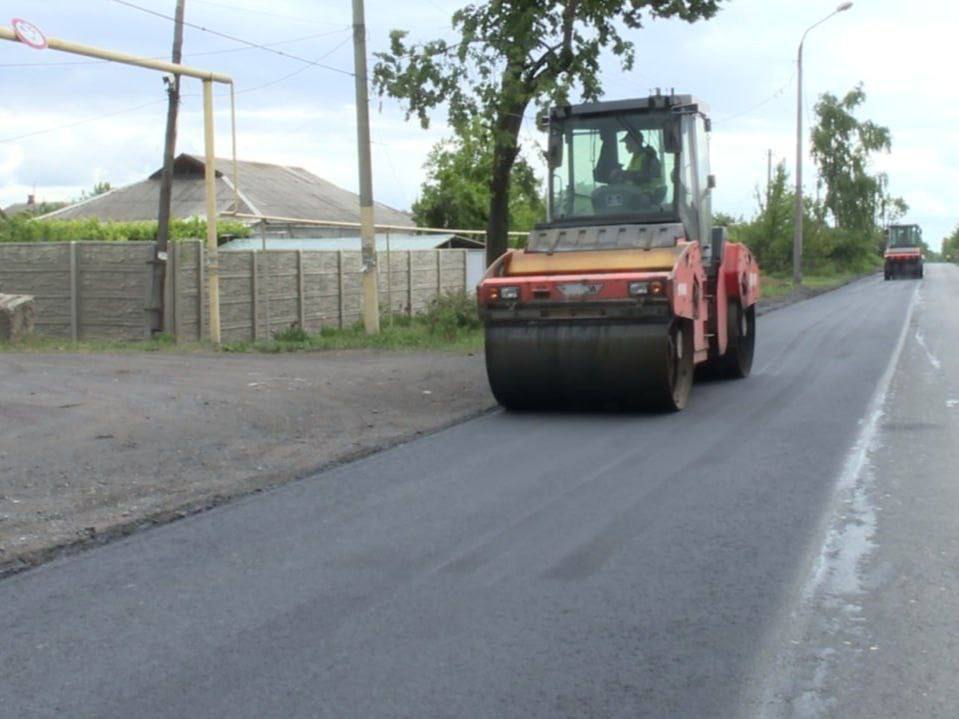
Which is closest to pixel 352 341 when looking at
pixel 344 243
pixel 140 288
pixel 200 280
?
pixel 200 280

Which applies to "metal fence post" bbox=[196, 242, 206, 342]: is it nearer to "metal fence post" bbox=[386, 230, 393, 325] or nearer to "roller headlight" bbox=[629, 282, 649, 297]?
"metal fence post" bbox=[386, 230, 393, 325]

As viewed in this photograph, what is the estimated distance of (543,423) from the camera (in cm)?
1280

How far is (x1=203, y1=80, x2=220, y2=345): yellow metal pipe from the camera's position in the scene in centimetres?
2195

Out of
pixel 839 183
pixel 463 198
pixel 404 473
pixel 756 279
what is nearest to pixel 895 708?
pixel 404 473

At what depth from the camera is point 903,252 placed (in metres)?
64.8

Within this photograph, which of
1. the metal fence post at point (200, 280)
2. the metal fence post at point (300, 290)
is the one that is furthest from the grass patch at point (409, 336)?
the metal fence post at point (200, 280)

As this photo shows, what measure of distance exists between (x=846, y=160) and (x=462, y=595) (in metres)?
84.5

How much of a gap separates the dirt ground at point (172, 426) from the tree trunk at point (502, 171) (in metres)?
6.27

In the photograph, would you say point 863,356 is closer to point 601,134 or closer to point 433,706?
point 601,134

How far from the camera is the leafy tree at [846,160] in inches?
3344

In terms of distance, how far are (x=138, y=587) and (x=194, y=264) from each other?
17.8m

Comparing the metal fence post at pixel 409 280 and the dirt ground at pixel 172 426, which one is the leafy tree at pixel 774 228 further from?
the dirt ground at pixel 172 426

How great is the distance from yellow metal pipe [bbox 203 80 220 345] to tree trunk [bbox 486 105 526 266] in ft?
17.2

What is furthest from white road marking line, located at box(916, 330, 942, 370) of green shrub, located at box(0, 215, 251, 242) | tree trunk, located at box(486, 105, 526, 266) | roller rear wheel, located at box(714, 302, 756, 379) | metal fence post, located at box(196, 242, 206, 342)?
green shrub, located at box(0, 215, 251, 242)
